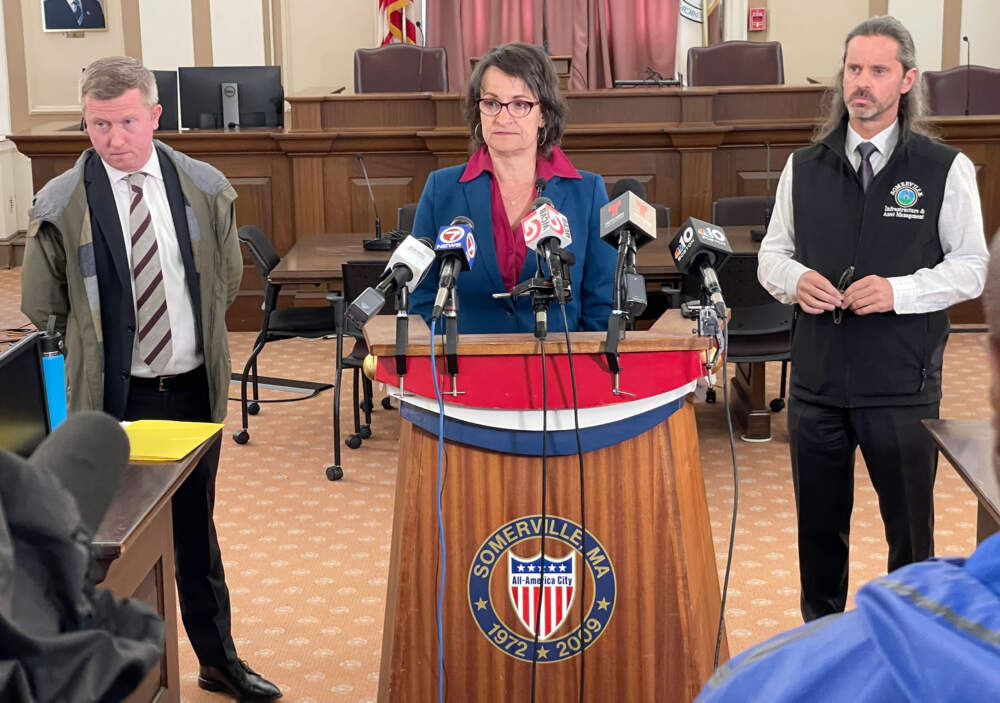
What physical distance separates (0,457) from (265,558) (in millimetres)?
3191

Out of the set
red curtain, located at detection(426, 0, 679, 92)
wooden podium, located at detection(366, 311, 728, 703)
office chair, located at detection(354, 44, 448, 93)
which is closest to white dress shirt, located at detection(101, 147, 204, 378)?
wooden podium, located at detection(366, 311, 728, 703)

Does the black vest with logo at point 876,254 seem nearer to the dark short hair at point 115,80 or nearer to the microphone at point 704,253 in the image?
the microphone at point 704,253

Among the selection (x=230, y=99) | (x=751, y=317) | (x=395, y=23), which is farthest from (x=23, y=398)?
(x=395, y=23)

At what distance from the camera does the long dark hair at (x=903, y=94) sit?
9.46ft

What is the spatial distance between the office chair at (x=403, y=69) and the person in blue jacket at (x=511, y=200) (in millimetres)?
5759

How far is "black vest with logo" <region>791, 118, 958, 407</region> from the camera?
9.34 feet

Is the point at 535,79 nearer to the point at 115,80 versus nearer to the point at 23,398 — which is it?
the point at 115,80

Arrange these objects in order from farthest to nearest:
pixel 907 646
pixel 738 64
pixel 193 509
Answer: pixel 738 64 < pixel 193 509 < pixel 907 646

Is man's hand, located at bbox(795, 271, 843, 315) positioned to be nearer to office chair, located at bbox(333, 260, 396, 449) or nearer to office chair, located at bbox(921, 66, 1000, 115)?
office chair, located at bbox(333, 260, 396, 449)

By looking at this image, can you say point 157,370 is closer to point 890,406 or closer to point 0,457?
point 890,406

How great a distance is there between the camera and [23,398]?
207 cm

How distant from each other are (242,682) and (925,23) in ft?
28.1

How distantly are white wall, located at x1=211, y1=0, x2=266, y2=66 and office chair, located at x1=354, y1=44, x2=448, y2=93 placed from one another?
1.94 metres

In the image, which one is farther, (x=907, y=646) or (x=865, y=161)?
(x=865, y=161)
